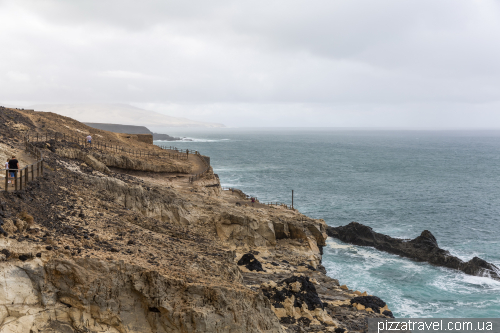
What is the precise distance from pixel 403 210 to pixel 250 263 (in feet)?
123

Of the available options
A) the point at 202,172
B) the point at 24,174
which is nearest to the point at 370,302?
the point at 24,174

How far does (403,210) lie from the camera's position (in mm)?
54562

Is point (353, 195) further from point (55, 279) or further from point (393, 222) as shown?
point (55, 279)

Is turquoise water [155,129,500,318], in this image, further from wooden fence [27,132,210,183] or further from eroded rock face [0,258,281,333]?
eroded rock face [0,258,281,333]

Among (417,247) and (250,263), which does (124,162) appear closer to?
(250,263)

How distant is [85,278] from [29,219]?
303cm

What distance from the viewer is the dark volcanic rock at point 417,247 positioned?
3394 cm

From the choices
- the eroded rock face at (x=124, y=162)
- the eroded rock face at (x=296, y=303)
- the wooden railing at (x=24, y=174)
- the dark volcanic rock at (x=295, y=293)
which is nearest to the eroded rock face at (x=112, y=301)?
the wooden railing at (x=24, y=174)

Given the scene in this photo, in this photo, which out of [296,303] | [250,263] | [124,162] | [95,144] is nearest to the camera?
[296,303]

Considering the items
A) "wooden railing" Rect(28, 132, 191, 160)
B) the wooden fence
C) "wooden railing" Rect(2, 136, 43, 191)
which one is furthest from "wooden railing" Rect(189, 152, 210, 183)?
"wooden railing" Rect(2, 136, 43, 191)

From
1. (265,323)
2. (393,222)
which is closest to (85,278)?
(265,323)

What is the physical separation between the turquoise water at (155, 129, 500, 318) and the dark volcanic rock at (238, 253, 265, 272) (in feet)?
35.6

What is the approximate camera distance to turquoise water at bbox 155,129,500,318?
30406 mm

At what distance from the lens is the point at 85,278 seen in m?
10.6
